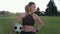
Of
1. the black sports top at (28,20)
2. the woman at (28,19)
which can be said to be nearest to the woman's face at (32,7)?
the woman at (28,19)

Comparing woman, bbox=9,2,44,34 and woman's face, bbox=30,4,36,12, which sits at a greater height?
woman's face, bbox=30,4,36,12

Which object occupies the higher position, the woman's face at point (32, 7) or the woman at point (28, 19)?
the woman's face at point (32, 7)

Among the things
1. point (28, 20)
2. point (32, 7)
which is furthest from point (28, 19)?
point (32, 7)

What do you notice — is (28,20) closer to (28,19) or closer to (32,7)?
(28,19)

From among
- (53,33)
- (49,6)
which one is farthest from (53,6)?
(53,33)

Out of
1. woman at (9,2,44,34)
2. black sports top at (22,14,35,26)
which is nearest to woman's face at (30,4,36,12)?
woman at (9,2,44,34)

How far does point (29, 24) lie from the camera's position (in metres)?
5.70

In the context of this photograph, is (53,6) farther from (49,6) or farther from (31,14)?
(31,14)

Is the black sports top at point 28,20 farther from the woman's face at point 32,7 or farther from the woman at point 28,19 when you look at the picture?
the woman's face at point 32,7

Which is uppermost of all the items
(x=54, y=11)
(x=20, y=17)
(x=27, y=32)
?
(x=20, y=17)

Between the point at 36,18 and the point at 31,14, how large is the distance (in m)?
0.16

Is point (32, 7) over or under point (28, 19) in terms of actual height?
over

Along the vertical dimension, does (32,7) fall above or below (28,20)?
above

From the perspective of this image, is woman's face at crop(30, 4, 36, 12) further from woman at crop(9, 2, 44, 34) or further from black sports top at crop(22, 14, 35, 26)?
black sports top at crop(22, 14, 35, 26)
